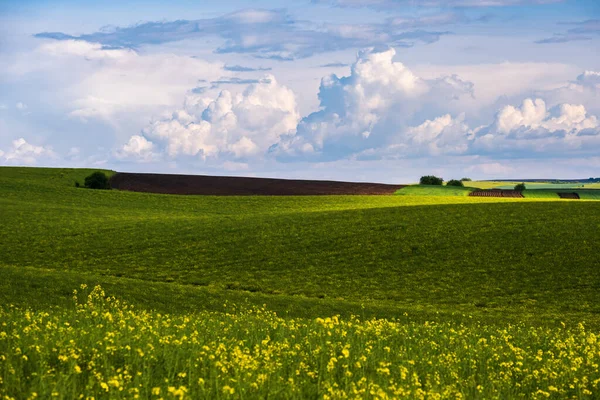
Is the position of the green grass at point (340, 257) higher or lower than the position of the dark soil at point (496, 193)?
lower

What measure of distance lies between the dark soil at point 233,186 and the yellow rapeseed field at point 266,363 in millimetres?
79630

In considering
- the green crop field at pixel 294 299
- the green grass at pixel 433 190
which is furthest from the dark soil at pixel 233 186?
the green crop field at pixel 294 299

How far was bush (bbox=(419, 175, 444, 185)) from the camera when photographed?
129875 mm

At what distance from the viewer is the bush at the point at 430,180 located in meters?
130

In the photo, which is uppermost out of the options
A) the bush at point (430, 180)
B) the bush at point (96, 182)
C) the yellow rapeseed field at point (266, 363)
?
the bush at point (430, 180)

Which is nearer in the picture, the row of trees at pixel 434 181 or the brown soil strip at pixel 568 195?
the brown soil strip at pixel 568 195

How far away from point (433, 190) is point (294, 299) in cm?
8448

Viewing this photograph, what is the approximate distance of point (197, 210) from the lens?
78.6 meters

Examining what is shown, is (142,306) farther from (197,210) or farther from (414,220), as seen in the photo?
(197,210)

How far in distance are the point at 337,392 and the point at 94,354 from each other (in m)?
4.56

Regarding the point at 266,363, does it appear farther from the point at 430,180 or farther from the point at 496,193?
the point at 430,180

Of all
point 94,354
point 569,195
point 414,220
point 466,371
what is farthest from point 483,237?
point 569,195

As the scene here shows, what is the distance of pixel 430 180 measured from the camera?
13038cm

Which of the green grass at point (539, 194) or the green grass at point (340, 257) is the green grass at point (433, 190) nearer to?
the green grass at point (539, 194)
